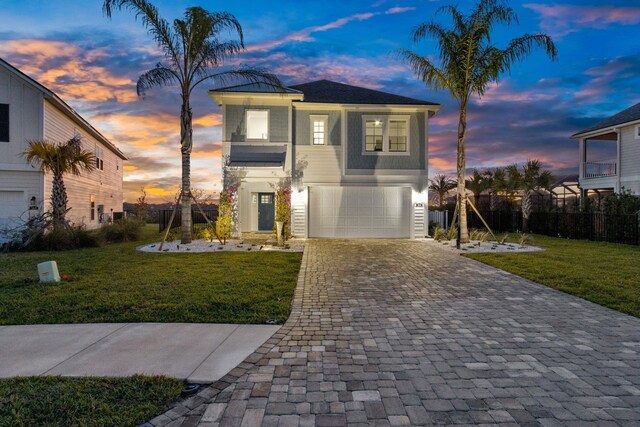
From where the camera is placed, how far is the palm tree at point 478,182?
2417 centimetres

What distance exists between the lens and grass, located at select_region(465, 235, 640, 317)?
633 cm

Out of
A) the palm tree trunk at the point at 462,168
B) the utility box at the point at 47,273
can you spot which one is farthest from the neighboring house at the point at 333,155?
the utility box at the point at 47,273

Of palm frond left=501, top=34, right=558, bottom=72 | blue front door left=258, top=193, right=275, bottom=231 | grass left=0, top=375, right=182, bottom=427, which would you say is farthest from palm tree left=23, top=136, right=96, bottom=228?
palm frond left=501, top=34, right=558, bottom=72

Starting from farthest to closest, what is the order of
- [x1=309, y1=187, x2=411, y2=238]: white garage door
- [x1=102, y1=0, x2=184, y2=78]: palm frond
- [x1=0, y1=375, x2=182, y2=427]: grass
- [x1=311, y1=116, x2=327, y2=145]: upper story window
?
[x1=309, y1=187, x2=411, y2=238]: white garage door, [x1=311, y1=116, x2=327, y2=145]: upper story window, [x1=102, y1=0, x2=184, y2=78]: palm frond, [x1=0, y1=375, x2=182, y2=427]: grass

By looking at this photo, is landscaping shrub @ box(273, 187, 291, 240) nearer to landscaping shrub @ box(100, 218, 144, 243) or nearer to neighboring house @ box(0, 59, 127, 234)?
landscaping shrub @ box(100, 218, 144, 243)

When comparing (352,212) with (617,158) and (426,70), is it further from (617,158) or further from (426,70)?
(617,158)

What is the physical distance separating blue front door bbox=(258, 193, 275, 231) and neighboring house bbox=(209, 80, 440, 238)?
0.49 metres

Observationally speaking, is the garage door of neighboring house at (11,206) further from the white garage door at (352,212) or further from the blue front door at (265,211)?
the white garage door at (352,212)

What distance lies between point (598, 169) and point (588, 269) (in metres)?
18.9

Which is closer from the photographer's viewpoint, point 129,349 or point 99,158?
point 129,349

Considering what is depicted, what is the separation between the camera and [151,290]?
21.5 ft

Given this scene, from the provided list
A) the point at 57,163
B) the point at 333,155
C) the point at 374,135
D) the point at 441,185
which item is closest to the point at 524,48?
the point at 374,135

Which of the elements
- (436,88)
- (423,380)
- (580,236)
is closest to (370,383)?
(423,380)

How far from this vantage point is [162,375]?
3297 millimetres
